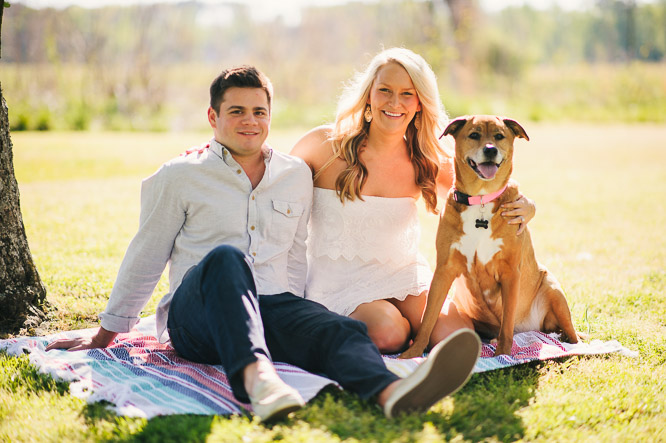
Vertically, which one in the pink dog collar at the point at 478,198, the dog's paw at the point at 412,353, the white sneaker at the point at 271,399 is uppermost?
the pink dog collar at the point at 478,198

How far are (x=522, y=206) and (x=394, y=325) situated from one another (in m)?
0.97

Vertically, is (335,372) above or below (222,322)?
below

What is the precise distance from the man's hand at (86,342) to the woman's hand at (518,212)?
220 centimetres

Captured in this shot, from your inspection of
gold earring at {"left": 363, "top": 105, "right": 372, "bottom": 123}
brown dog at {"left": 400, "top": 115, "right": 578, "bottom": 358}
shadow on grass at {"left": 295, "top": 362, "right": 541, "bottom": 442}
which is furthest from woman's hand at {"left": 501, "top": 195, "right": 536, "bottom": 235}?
gold earring at {"left": 363, "top": 105, "right": 372, "bottom": 123}

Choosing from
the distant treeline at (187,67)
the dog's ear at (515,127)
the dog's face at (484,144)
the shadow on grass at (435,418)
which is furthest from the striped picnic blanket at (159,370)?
the distant treeline at (187,67)

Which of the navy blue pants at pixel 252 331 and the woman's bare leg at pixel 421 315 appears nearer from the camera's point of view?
the navy blue pants at pixel 252 331

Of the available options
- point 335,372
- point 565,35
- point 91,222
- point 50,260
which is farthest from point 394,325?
point 565,35

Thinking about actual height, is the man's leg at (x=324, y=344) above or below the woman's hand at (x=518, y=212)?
below

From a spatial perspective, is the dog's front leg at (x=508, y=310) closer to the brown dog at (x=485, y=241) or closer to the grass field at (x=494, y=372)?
the brown dog at (x=485, y=241)

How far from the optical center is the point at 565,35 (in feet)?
231

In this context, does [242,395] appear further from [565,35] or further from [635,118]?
[565,35]

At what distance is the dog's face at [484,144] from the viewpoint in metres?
3.31

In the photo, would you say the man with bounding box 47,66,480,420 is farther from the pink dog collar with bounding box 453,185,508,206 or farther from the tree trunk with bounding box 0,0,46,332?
the pink dog collar with bounding box 453,185,508,206

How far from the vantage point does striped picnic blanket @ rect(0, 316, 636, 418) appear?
8.61 ft
